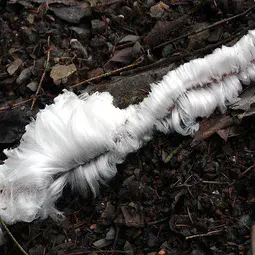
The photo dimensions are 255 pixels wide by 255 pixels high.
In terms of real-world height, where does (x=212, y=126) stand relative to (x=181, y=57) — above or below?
below

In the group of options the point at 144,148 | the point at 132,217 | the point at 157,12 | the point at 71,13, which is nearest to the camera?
the point at 132,217

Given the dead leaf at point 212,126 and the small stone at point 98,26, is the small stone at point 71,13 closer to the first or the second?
the small stone at point 98,26

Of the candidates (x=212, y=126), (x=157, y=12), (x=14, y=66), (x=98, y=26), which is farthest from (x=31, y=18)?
(x=212, y=126)

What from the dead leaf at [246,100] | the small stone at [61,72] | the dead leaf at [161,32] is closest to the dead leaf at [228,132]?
the dead leaf at [246,100]

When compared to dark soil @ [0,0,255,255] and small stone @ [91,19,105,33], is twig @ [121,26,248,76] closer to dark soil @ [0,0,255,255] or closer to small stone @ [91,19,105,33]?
dark soil @ [0,0,255,255]

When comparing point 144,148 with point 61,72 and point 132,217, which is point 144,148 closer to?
point 132,217

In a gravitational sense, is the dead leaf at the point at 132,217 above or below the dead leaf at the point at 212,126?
below
